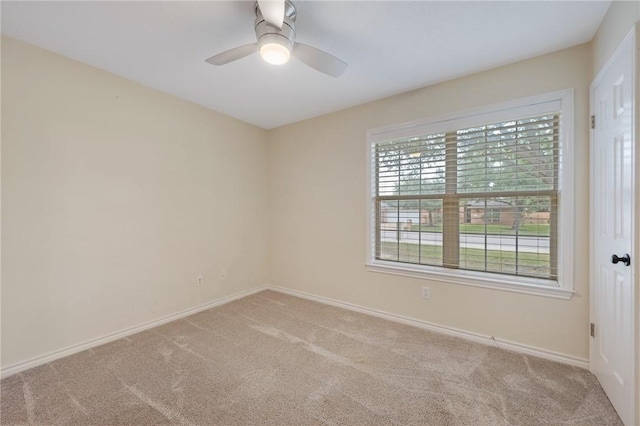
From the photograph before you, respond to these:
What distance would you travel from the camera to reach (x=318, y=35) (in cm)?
Result: 200

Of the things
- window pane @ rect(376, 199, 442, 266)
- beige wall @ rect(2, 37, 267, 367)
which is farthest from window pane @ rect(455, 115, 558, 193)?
beige wall @ rect(2, 37, 267, 367)

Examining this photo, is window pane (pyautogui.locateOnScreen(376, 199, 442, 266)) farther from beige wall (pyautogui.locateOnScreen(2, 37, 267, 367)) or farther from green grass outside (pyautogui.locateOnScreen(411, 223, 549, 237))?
beige wall (pyautogui.locateOnScreen(2, 37, 267, 367))

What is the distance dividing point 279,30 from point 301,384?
234 cm

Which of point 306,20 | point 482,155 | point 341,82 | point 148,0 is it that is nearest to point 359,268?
point 482,155

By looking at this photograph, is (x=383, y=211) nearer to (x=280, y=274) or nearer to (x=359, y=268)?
(x=359, y=268)

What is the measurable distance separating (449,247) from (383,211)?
0.81 metres

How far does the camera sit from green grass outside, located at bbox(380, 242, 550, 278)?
235 centimetres

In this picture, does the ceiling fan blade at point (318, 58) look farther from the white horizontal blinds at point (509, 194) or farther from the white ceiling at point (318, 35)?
the white horizontal blinds at point (509, 194)

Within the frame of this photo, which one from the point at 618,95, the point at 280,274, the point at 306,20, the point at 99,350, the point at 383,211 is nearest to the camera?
the point at 618,95

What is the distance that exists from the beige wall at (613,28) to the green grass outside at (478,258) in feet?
4.93

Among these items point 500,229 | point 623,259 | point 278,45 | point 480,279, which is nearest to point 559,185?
point 500,229

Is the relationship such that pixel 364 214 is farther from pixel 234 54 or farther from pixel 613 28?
pixel 613 28

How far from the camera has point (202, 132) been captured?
10.9 ft

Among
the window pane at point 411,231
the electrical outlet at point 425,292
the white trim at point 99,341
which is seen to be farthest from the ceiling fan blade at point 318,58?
the white trim at point 99,341
